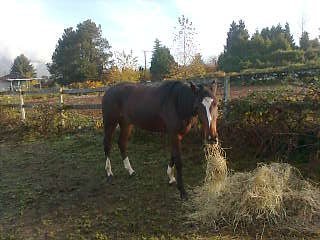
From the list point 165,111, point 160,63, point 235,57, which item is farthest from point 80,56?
point 165,111

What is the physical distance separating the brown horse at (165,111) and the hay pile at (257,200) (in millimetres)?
465

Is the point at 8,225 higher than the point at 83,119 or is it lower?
lower

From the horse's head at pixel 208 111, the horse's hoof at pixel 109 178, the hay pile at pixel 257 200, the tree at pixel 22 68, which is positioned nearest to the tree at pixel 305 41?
the horse's hoof at pixel 109 178

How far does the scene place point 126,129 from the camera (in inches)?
242

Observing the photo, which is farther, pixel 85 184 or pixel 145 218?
pixel 85 184

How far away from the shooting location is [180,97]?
4.81 m

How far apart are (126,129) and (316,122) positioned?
10.0 ft

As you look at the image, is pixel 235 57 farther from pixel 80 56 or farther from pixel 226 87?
pixel 226 87

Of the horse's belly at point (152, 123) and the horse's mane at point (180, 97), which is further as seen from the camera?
the horse's belly at point (152, 123)

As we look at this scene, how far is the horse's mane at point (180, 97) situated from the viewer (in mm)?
4627

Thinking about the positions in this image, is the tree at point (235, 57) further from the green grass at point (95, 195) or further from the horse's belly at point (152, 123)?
the horse's belly at point (152, 123)

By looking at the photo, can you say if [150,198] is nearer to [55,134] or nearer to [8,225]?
[8,225]

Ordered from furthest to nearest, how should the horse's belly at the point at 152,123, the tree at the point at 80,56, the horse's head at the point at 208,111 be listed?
the tree at the point at 80,56 < the horse's belly at the point at 152,123 < the horse's head at the point at 208,111

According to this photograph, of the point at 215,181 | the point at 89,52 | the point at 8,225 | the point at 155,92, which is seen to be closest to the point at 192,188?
the point at 215,181
